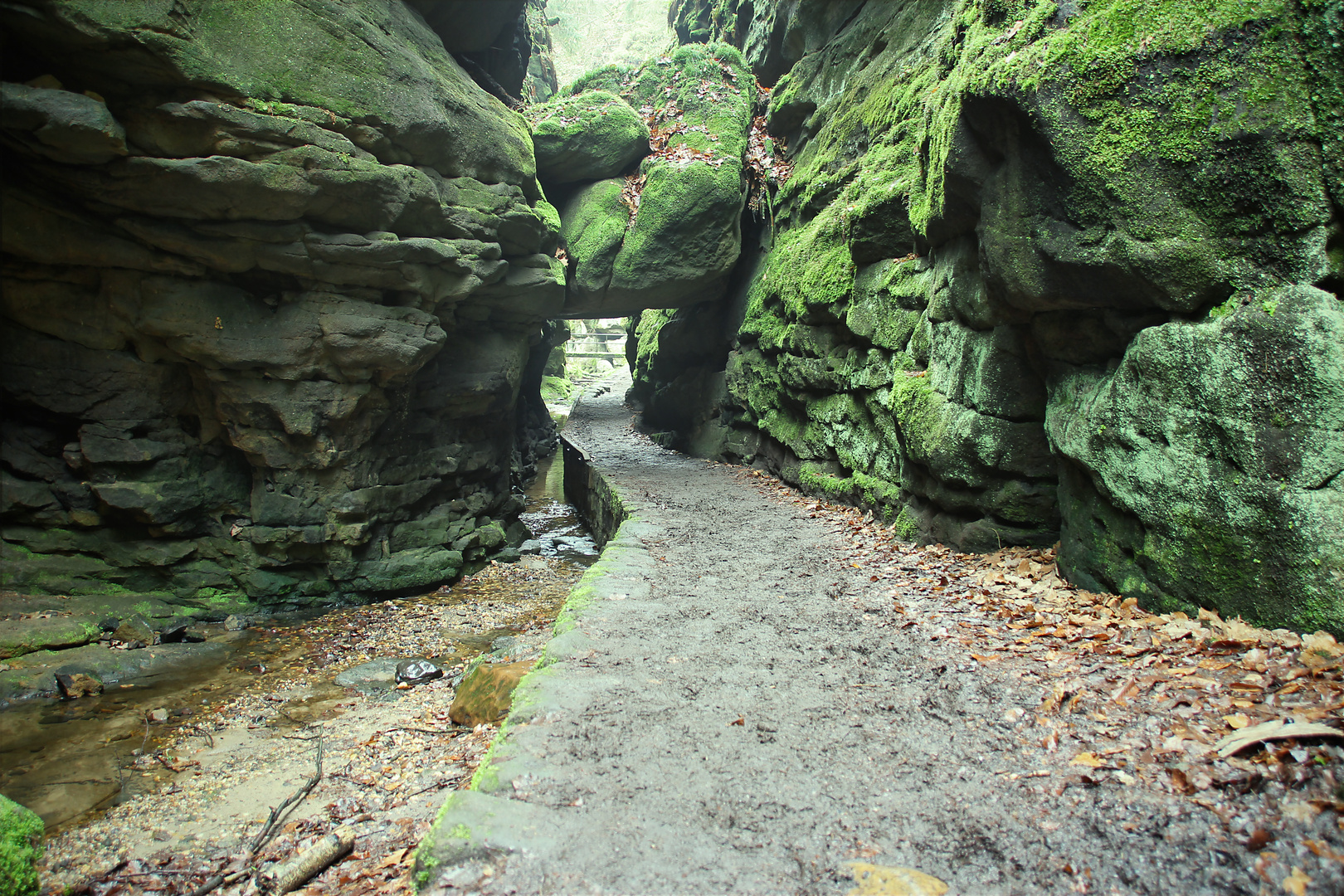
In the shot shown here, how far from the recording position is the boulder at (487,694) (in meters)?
5.24

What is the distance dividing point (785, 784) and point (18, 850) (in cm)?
334

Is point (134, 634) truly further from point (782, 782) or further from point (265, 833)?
point (782, 782)

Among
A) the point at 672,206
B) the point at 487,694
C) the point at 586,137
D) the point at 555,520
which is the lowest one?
the point at 555,520

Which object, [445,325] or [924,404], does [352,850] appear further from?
[445,325]

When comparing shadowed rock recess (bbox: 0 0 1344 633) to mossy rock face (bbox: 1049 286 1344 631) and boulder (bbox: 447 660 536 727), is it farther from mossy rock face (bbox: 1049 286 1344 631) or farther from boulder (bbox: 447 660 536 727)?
boulder (bbox: 447 660 536 727)

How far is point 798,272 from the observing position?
1086 cm

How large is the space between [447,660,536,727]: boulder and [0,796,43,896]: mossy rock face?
9.22 feet

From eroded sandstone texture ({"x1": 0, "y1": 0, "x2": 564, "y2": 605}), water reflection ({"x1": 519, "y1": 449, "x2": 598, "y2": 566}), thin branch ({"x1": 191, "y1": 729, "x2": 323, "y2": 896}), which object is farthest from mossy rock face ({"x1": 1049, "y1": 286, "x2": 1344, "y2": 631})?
water reflection ({"x1": 519, "y1": 449, "x2": 598, "y2": 566})

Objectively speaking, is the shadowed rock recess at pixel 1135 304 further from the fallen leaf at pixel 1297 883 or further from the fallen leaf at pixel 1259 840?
the fallen leaf at pixel 1297 883

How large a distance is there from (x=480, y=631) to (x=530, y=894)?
705 centimetres

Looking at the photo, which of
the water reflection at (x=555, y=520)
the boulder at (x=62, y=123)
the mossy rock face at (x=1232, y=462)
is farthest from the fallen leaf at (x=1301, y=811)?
the water reflection at (x=555, y=520)

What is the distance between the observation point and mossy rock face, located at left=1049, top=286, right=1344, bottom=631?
10.1 ft

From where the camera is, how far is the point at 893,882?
2.20 metres

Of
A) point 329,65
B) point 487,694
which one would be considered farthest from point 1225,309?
point 329,65
